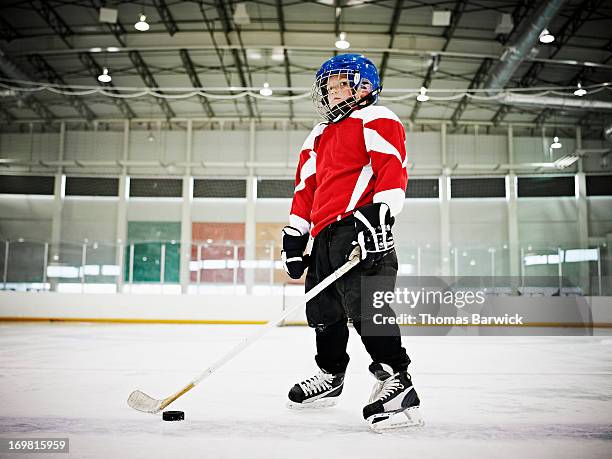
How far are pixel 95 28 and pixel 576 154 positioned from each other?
11955 mm

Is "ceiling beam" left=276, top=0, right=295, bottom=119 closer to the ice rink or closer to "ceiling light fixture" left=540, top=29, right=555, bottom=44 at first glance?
"ceiling light fixture" left=540, top=29, right=555, bottom=44

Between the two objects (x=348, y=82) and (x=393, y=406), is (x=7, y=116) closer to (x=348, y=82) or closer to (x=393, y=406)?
(x=348, y=82)

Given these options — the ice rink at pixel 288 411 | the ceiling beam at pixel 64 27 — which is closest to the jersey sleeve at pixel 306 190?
the ice rink at pixel 288 411

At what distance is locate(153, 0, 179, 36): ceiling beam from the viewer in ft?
34.0

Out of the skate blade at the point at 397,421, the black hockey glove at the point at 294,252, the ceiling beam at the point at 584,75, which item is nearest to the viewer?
the skate blade at the point at 397,421

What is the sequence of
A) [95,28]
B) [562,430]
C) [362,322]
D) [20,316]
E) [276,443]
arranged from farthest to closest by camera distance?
[95,28] < [20,316] < [362,322] < [562,430] < [276,443]

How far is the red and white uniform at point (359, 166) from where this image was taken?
6.02 ft

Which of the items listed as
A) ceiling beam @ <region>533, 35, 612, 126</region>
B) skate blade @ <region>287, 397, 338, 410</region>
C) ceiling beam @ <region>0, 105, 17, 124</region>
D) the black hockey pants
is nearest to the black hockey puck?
skate blade @ <region>287, 397, 338, 410</region>

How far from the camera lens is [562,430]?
163 centimetres

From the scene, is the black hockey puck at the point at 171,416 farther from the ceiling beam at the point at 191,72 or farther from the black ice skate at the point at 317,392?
the ceiling beam at the point at 191,72

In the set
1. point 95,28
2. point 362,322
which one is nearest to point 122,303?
point 95,28

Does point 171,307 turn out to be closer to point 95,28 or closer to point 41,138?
point 95,28

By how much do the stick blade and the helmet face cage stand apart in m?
1.15

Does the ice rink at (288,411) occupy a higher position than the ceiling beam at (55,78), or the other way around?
the ceiling beam at (55,78)
